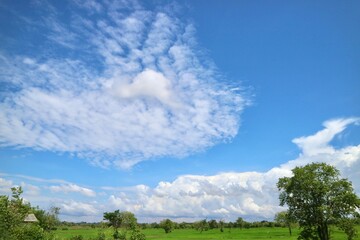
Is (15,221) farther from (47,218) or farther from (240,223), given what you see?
(240,223)

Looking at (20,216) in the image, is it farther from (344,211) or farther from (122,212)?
(122,212)

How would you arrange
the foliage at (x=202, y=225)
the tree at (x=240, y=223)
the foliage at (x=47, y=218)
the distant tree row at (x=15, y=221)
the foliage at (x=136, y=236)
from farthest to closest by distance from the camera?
1. the tree at (x=240, y=223)
2. the foliage at (x=202, y=225)
3. the foliage at (x=47, y=218)
4. the foliage at (x=136, y=236)
5. the distant tree row at (x=15, y=221)

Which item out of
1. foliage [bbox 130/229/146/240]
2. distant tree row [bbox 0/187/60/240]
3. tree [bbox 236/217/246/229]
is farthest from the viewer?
tree [bbox 236/217/246/229]

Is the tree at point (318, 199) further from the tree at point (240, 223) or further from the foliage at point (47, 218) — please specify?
the tree at point (240, 223)

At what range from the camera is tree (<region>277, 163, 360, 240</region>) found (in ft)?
137

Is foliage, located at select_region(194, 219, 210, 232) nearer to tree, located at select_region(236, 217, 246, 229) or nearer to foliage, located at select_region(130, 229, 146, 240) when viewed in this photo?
tree, located at select_region(236, 217, 246, 229)

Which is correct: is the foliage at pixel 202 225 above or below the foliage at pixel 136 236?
above

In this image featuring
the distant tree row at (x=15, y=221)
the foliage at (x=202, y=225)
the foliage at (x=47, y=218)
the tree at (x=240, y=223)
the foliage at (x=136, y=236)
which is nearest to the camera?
the distant tree row at (x=15, y=221)

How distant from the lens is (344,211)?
4184 centimetres

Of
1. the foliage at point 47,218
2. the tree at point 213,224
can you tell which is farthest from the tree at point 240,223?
the foliage at point 47,218

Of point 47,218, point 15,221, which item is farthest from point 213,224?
point 15,221

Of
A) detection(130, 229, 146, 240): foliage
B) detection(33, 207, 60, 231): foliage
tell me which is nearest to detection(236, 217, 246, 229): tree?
detection(33, 207, 60, 231): foliage

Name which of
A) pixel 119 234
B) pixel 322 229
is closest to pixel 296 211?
pixel 322 229

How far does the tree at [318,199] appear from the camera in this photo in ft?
137
